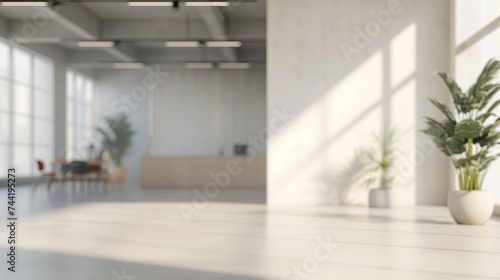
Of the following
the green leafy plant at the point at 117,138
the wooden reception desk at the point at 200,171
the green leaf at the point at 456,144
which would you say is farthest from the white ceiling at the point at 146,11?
the green leaf at the point at 456,144

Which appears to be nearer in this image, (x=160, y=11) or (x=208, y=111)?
(x=160, y=11)

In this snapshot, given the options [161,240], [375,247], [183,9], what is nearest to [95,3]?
[183,9]

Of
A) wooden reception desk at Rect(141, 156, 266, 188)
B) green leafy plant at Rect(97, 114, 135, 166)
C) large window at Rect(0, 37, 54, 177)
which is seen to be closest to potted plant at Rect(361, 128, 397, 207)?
wooden reception desk at Rect(141, 156, 266, 188)

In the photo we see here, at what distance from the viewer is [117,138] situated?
58.0 feet

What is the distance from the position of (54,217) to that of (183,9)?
23.7 feet

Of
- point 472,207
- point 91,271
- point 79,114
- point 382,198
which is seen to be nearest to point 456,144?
point 472,207

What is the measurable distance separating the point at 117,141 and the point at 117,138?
98 mm

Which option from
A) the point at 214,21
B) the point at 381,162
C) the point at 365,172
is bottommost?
the point at 365,172

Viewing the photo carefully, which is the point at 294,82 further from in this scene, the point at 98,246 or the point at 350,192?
the point at 98,246

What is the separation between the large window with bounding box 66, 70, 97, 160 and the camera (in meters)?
18.1

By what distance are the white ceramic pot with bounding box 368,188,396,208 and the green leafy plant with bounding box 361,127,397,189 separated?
212mm

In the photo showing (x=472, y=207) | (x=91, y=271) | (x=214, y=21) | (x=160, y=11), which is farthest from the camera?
(x=160, y=11)

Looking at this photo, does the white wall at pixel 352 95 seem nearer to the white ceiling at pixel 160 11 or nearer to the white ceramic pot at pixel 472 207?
the white ceramic pot at pixel 472 207

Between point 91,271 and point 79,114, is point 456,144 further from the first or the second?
point 79,114
